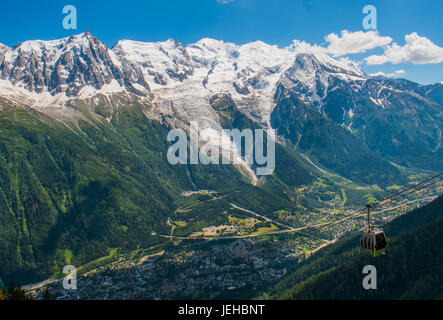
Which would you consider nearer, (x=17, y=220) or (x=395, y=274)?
(x=395, y=274)

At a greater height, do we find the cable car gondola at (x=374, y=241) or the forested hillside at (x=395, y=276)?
the cable car gondola at (x=374, y=241)

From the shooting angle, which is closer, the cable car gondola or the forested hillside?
the cable car gondola

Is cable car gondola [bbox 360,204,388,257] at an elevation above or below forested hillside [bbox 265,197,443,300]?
above

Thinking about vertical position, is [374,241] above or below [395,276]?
above

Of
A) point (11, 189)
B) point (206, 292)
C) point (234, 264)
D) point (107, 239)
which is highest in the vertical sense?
point (11, 189)

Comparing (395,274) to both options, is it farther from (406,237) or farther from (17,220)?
(17,220)

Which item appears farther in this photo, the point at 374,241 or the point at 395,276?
the point at 395,276

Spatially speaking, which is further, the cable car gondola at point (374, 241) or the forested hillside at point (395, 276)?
the forested hillside at point (395, 276)

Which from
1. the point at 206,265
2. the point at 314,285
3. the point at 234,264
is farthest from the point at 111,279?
the point at 314,285

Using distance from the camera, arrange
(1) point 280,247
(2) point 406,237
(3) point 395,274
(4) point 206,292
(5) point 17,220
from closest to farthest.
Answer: (3) point 395,274
(2) point 406,237
(4) point 206,292
(1) point 280,247
(5) point 17,220
